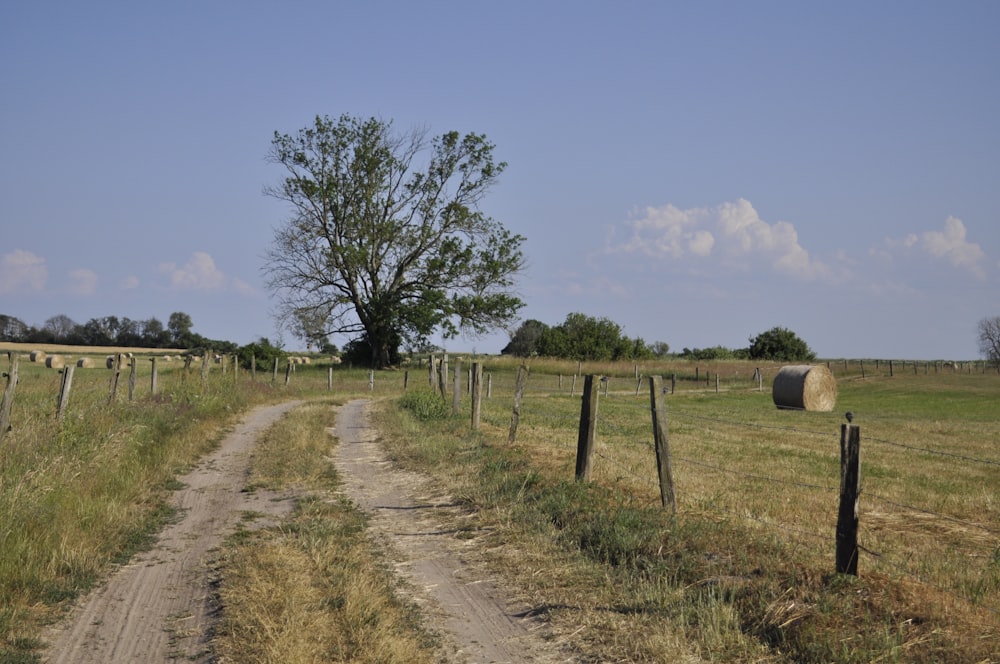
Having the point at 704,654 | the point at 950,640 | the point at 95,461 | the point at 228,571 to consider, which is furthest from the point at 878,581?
the point at 95,461

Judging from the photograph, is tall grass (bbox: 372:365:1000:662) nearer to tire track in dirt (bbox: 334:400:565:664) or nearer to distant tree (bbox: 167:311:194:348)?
tire track in dirt (bbox: 334:400:565:664)

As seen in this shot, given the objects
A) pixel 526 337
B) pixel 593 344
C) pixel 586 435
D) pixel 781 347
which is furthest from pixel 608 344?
pixel 586 435

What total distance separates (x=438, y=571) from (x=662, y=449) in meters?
3.01

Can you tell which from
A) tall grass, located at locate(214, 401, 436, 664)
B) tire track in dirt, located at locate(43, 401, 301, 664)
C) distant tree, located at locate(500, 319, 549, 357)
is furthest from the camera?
distant tree, located at locate(500, 319, 549, 357)

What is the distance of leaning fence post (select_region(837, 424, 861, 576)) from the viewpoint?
6.57 meters

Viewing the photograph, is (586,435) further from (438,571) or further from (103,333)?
(103,333)

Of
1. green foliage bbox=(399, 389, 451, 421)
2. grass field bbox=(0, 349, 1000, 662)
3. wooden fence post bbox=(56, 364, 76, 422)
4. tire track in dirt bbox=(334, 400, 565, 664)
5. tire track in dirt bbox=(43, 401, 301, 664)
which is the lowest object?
tire track in dirt bbox=(43, 401, 301, 664)

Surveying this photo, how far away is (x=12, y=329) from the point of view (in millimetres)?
93750

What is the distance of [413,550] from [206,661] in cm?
350

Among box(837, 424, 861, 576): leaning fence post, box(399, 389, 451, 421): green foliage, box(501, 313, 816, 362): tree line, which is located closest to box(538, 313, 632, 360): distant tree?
box(501, 313, 816, 362): tree line

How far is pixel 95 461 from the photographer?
11719mm

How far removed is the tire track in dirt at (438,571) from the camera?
20.4 ft

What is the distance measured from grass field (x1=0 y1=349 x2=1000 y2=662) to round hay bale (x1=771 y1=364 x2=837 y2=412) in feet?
51.0

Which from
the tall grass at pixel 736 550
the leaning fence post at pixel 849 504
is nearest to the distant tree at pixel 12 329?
the tall grass at pixel 736 550
